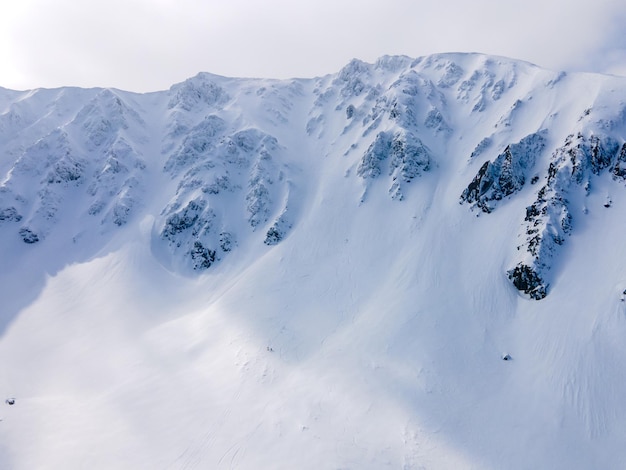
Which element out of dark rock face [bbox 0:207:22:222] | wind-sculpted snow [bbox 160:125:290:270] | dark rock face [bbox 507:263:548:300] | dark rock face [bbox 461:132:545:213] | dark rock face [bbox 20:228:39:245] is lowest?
dark rock face [bbox 20:228:39:245]

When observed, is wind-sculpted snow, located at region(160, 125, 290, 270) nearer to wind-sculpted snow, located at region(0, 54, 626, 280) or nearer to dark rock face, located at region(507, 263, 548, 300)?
wind-sculpted snow, located at region(0, 54, 626, 280)

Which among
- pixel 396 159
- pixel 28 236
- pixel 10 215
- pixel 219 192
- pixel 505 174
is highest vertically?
pixel 505 174

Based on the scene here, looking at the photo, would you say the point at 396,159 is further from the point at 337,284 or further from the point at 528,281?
the point at 528,281

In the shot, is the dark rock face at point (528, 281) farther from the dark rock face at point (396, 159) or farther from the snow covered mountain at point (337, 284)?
the dark rock face at point (396, 159)

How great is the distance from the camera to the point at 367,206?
62.7m

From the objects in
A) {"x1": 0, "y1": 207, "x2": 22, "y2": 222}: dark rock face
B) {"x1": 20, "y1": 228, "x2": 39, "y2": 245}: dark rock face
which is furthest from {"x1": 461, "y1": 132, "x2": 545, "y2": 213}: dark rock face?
{"x1": 0, "y1": 207, "x2": 22, "y2": 222}: dark rock face

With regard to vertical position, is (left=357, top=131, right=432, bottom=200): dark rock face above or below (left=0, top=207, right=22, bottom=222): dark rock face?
above

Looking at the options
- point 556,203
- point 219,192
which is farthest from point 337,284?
point 219,192

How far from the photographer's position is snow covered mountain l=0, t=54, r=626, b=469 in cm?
3019

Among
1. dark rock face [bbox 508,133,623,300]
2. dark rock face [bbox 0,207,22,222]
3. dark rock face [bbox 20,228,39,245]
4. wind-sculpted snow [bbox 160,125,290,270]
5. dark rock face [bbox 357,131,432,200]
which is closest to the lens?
dark rock face [bbox 508,133,623,300]

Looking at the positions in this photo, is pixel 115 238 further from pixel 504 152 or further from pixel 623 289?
pixel 623 289

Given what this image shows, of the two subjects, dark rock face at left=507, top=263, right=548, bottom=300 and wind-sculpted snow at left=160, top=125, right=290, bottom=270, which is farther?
wind-sculpted snow at left=160, top=125, right=290, bottom=270

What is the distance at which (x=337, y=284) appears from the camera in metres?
50.2

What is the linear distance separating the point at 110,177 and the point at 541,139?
87.9m
